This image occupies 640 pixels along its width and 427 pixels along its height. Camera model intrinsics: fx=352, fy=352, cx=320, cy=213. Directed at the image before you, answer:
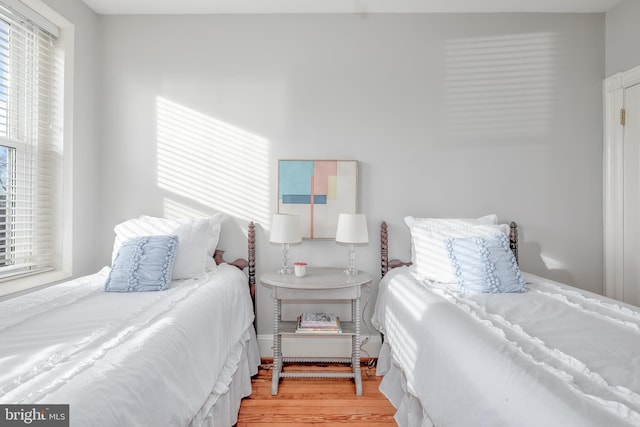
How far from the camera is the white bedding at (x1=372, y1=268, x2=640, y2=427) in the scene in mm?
866

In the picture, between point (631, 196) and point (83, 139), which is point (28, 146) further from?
point (631, 196)

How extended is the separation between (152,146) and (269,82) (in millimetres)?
994

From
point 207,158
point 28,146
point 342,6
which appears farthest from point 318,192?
point 28,146

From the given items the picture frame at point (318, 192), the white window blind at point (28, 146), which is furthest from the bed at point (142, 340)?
the picture frame at point (318, 192)

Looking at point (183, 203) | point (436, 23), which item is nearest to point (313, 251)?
point (183, 203)

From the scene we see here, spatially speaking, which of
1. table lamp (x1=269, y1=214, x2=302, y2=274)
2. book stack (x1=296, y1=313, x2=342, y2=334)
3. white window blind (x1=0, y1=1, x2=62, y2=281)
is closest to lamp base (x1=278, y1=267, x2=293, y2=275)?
table lamp (x1=269, y1=214, x2=302, y2=274)

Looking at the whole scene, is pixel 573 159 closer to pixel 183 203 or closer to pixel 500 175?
pixel 500 175

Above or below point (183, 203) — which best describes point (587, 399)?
below

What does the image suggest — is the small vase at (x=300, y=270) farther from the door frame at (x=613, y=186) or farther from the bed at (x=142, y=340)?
the door frame at (x=613, y=186)

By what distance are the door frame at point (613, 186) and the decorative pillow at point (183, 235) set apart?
2.87 m

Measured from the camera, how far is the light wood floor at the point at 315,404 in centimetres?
187

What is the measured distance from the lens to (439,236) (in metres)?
2.22

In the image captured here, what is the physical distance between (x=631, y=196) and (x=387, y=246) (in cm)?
171

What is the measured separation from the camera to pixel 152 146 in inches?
103
